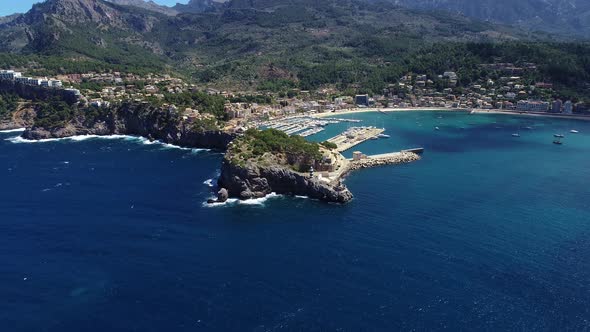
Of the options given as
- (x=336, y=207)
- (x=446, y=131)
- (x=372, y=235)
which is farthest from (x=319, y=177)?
(x=446, y=131)

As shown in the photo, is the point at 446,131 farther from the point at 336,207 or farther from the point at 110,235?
the point at 110,235

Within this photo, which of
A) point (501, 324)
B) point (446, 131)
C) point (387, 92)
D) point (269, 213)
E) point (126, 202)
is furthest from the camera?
point (387, 92)

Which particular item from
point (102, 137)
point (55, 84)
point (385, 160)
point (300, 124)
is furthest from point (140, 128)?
point (385, 160)

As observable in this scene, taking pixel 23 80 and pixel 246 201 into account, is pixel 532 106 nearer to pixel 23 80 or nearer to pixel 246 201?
pixel 246 201

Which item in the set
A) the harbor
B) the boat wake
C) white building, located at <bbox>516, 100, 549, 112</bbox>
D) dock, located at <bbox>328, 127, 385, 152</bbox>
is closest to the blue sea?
dock, located at <bbox>328, 127, 385, 152</bbox>

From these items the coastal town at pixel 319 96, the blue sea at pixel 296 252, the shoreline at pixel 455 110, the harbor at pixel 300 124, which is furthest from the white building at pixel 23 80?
the shoreline at pixel 455 110

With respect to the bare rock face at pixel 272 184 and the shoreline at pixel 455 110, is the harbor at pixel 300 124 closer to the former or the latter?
the shoreline at pixel 455 110
